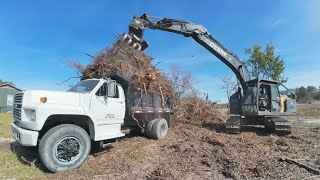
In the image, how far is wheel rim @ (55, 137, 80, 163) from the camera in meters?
6.48

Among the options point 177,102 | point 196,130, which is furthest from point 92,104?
point 177,102

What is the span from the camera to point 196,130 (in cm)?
1245

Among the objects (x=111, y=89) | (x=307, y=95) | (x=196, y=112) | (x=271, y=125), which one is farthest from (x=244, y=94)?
(x=307, y=95)

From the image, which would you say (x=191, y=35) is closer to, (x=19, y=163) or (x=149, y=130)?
(x=149, y=130)

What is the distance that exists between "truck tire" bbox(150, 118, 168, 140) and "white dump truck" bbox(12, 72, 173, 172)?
0.86 m

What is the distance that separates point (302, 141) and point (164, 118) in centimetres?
549

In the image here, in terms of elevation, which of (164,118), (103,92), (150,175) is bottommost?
(150,175)

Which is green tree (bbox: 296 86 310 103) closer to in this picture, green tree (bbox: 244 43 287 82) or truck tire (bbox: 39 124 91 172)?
green tree (bbox: 244 43 287 82)

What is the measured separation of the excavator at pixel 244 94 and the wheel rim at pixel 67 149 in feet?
18.5

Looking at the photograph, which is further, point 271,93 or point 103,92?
point 271,93

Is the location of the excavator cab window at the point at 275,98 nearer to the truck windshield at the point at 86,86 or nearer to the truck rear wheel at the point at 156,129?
the truck rear wheel at the point at 156,129

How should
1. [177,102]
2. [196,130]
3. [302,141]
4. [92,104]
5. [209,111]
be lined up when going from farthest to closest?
[209,111]
[177,102]
[196,130]
[302,141]
[92,104]

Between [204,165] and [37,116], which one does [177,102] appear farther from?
[37,116]

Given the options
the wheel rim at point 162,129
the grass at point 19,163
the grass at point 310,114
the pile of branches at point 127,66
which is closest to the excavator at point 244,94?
the pile of branches at point 127,66
